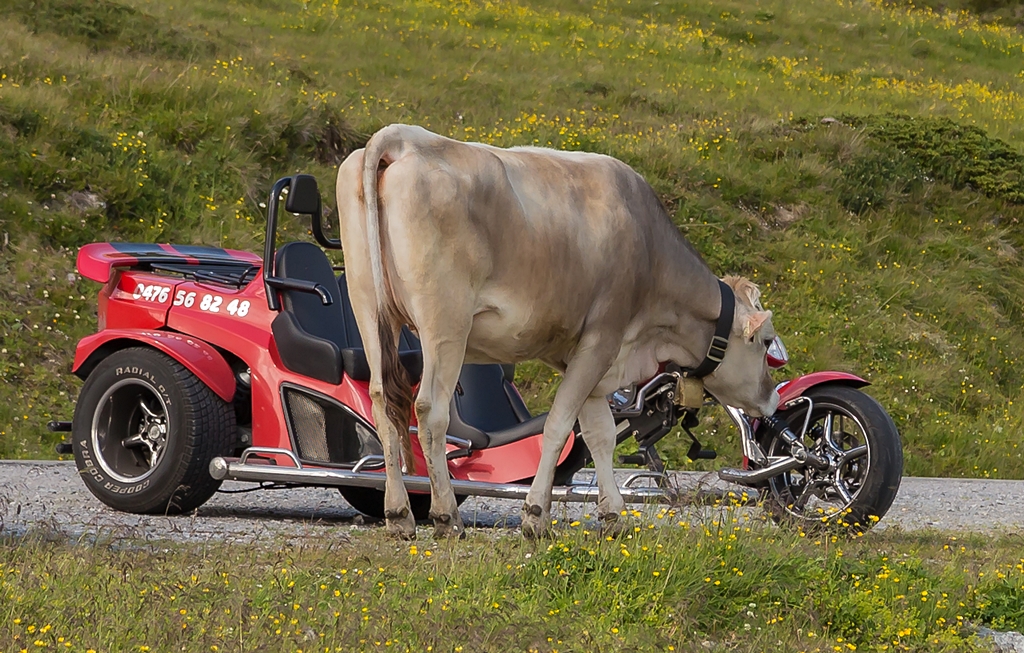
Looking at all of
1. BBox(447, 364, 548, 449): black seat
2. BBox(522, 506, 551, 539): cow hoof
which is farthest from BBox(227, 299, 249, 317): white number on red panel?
BBox(522, 506, 551, 539): cow hoof

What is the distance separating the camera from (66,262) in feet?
43.8

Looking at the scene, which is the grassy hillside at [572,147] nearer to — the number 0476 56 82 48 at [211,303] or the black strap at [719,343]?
the number 0476 56 82 48 at [211,303]

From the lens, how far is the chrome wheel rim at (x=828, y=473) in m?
7.23

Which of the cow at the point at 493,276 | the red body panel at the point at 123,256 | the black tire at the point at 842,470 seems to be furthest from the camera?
the red body panel at the point at 123,256

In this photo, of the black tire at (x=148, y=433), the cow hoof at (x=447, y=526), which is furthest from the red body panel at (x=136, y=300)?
the cow hoof at (x=447, y=526)

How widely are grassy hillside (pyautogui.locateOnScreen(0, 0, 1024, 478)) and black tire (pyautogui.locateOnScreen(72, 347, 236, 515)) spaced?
342cm

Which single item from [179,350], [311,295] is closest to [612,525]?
[311,295]

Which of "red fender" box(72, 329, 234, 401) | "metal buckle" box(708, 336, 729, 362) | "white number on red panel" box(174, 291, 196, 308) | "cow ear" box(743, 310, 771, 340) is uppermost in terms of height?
"cow ear" box(743, 310, 771, 340)

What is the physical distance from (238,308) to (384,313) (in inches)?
64.1

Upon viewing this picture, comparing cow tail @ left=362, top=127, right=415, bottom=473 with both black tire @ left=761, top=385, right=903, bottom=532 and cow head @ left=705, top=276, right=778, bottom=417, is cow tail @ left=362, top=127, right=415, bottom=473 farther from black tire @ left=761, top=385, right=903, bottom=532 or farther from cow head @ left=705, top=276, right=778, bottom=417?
black tire @ left=761, top=385, right=903, bottom=532

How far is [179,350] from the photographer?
7426mm

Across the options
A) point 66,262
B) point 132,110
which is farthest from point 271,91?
point 66,262

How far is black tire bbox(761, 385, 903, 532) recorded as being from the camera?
23.2 ft

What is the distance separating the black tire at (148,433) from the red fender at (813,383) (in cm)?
300
